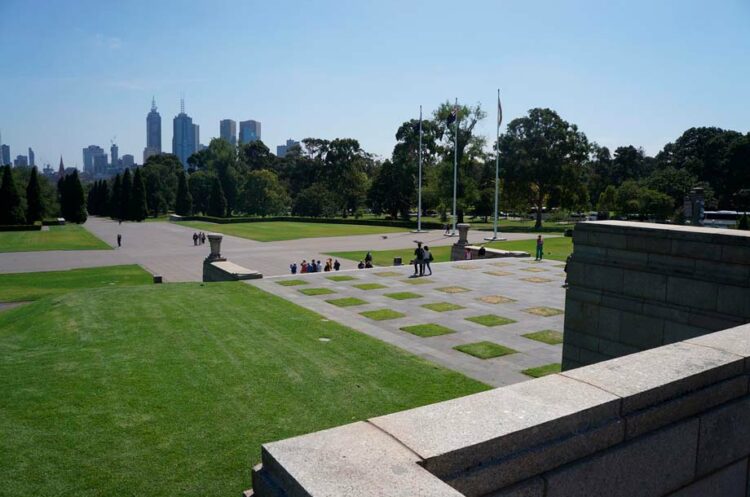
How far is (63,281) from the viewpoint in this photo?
29.6 m

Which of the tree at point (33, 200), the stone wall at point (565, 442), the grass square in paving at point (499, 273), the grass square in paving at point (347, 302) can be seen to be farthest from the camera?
the tree at point (33, 200)

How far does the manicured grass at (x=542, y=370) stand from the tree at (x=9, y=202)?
75820 millimetres

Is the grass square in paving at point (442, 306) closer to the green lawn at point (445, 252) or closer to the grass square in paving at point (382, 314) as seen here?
the grass square in paving at point (382, 314)

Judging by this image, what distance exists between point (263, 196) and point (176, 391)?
88540 millimetres

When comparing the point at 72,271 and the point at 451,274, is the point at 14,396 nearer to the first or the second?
the point at 451,274

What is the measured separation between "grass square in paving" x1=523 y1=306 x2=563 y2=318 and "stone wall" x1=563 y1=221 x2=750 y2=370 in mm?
6619

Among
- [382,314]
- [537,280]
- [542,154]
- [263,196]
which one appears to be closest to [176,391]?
[382,314]

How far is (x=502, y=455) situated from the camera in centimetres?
281

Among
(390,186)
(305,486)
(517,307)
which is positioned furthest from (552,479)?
(390,186)

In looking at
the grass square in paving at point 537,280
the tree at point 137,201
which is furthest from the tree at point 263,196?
the grass square in paving at point 537,280

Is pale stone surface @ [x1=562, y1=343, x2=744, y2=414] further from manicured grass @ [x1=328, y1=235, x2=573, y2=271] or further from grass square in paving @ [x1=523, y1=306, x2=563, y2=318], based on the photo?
manicured grass @ [x1=328, y1=235, x2=573, y2=271]

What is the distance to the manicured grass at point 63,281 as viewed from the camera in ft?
85.4

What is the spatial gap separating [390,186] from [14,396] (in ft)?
268

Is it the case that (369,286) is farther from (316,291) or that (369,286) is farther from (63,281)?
(63,281)
